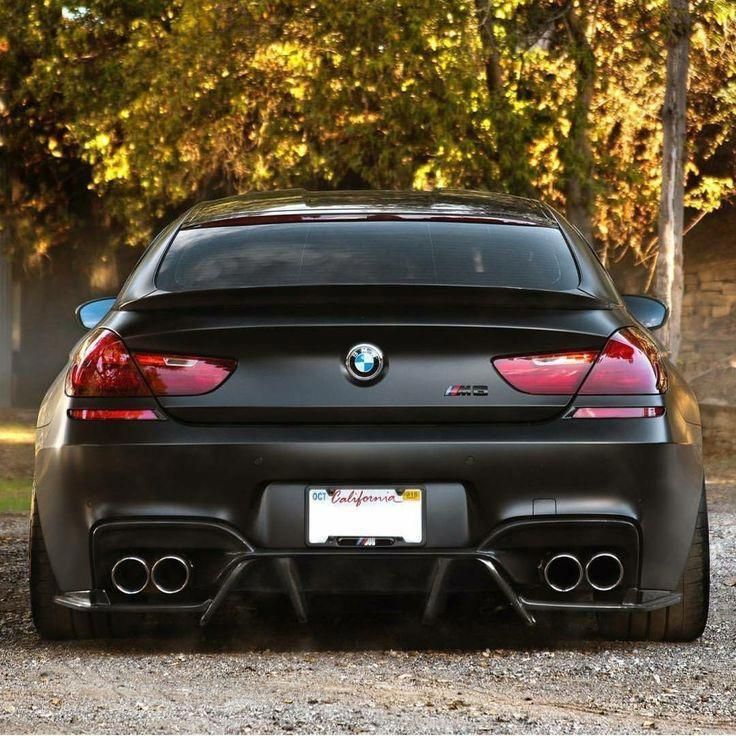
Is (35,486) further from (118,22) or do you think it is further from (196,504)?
(118,22)

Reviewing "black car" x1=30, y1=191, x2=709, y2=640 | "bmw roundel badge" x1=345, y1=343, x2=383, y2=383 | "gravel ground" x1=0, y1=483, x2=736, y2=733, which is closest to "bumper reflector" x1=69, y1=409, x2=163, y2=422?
"black car" x1=30, y1=191, x2=709, y2=640

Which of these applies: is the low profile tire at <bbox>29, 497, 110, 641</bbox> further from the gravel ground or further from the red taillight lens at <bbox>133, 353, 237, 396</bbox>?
the red taillight lens at <bbox>133, 353, 237, 396</bbox>

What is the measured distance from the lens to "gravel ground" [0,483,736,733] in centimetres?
384

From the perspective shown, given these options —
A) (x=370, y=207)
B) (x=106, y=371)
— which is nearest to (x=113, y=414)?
(x=106, y=371)

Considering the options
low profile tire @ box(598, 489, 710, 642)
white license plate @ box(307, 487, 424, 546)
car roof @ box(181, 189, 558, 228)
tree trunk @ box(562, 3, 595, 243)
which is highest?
tree trunk @ box(562, 3, 595, 243)

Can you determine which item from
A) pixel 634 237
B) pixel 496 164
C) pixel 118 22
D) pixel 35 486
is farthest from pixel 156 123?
pixel 35 486

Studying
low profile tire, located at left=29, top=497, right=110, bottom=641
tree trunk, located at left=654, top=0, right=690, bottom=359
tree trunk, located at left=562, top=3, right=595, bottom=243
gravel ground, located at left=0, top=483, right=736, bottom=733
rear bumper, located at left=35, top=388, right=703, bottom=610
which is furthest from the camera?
tree trunk, located at left=654, top=0, right=690, bottom=359

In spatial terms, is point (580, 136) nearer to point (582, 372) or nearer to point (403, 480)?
point (582, 372)

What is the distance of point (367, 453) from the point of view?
14.1ft

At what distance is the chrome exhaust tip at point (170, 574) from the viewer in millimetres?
4430

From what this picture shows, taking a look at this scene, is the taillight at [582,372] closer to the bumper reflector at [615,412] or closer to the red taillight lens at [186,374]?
the bumper reflector at [615,412]

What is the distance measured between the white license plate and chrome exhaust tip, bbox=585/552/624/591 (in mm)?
513

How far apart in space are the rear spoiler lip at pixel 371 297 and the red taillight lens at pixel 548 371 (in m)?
0.16

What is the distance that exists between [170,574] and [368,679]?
0.64 m
